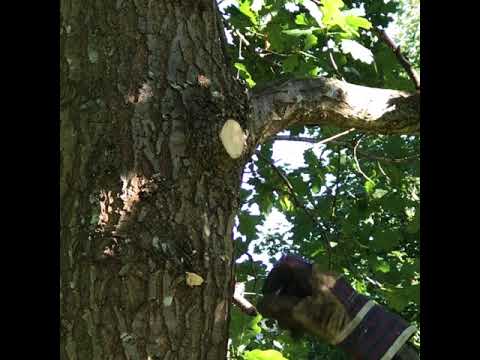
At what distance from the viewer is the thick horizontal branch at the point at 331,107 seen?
7.77 feet

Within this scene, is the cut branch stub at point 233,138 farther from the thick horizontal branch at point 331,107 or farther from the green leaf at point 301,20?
the green leaf at point 301,20

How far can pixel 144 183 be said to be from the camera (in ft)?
5.94

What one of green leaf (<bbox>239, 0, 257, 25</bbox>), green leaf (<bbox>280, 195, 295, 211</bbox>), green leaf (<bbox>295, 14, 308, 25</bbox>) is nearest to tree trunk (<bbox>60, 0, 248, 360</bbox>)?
green leaf (<bbox>295, 14, 308, 25</bbox>)

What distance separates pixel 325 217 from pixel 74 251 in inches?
127

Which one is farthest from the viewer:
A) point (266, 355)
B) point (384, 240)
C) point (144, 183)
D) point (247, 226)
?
point (384, 240)

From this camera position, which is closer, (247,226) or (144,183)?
(144,183)

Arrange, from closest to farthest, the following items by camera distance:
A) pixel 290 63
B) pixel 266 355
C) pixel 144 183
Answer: pixel 144 183
pixel 266 355
pixel 290 63

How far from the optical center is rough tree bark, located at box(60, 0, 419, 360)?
5.67ft

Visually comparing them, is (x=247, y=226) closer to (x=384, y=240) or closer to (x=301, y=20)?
(x=384, y=240)

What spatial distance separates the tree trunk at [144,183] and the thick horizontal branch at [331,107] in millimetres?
343

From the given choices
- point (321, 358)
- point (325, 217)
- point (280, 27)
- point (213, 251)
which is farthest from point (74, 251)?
point (321, 358)

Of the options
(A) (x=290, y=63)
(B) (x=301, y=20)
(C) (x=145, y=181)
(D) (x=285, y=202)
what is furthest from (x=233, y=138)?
(D) (x=285, y=202)

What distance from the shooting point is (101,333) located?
1.70 meters
